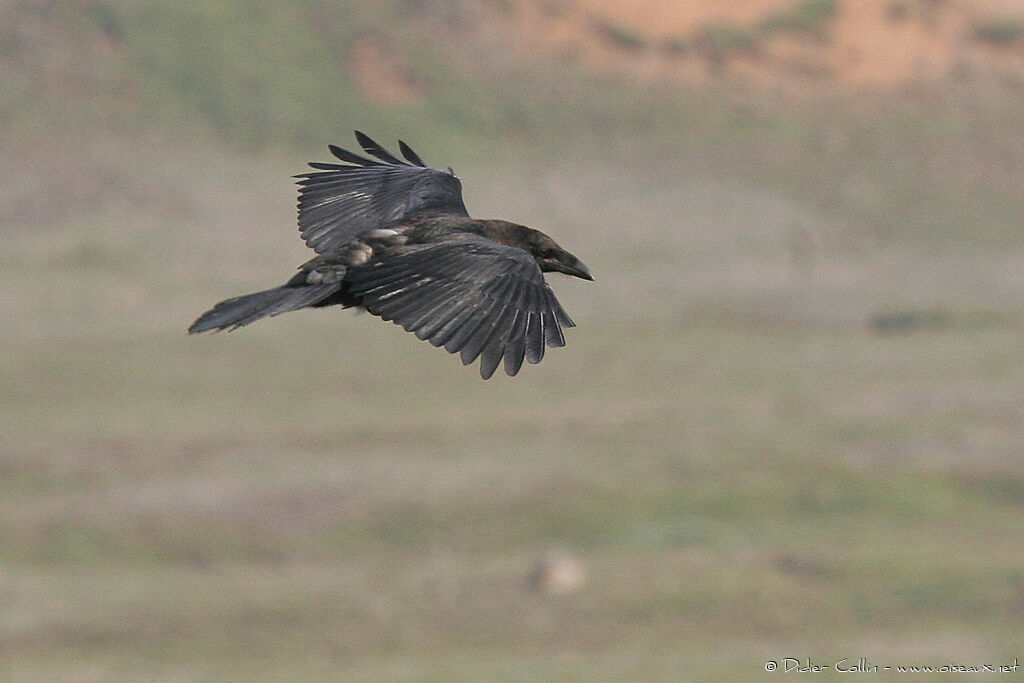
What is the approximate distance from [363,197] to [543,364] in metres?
44.3

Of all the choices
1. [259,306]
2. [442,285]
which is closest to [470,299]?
[442,285]

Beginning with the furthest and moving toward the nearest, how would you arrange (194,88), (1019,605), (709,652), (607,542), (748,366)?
(194,88), (748,366), (607,542), (1019,605), (709,652)

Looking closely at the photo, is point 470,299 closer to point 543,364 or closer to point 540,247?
point 540,247

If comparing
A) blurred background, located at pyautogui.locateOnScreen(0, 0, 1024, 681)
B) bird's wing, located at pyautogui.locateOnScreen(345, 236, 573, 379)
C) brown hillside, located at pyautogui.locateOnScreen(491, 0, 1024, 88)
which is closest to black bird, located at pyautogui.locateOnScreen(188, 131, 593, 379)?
bird's wing, located at pyautogui.locateOnScreen(345, 236, 573, 379)

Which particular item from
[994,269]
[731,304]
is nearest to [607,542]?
[731,304]

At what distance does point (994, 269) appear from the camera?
7138 centimetres

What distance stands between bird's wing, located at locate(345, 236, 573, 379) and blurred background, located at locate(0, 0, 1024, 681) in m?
25.8

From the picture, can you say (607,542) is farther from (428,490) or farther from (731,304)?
(731,304)

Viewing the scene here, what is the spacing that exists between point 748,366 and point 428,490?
1590 cm

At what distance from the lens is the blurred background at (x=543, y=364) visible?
39625mm

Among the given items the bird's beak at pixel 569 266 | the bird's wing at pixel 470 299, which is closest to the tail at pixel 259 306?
the bird's wing at pixel 470 299

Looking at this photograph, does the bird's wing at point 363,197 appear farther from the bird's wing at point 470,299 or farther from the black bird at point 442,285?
the bird's wing at point 470,299

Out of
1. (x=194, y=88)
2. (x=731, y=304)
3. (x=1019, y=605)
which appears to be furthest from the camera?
(x=194, y=88)

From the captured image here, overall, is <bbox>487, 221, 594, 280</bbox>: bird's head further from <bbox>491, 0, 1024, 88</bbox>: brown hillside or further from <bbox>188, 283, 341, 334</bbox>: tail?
<bbox>491, 0, 1024, 88</bbox>: brown hillside
